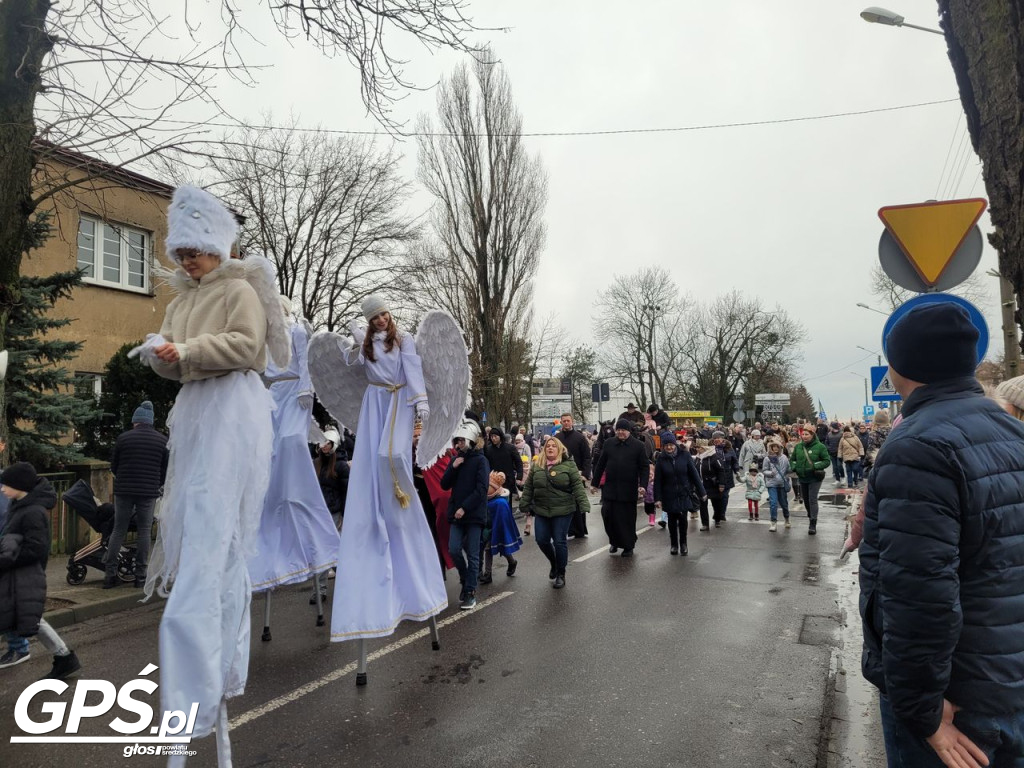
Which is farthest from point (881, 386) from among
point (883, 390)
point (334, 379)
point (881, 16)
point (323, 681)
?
point (323, 681)

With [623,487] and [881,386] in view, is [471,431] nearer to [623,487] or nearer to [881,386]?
[623,487]

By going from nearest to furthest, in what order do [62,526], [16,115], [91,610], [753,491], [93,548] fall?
[16,115] → [91,610] → [93,548] → [62,526] → [753,491]

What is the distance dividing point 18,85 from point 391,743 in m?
6.05

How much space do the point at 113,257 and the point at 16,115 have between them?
485 inches

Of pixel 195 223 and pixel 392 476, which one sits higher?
pixel 195 223

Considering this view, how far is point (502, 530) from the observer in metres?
8.71

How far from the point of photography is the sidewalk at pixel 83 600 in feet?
23.1

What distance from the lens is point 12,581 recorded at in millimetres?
4984

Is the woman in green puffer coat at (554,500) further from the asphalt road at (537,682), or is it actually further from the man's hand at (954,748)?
the man's hand at (954,748)

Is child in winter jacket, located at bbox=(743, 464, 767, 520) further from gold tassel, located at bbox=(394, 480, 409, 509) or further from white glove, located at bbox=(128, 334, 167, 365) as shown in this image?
white glove, located at bbox=(128, 334, 167, 365)

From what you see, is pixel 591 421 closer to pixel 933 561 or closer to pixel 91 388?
pixel 91 388

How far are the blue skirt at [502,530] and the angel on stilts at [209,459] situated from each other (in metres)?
5.62

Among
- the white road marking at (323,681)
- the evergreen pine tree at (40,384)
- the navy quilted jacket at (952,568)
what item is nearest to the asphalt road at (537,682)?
the white road marking at (323,681)

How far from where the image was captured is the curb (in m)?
6.95
